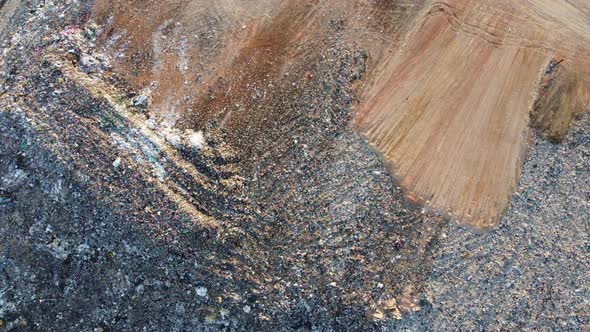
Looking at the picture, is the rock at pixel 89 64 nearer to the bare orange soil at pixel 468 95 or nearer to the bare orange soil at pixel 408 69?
the bare orange soil at pixel 408 69

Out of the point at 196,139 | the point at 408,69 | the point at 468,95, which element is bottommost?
the point at 196,139

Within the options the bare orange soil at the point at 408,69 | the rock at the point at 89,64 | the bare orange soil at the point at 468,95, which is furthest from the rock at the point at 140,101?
the bare orange soil at the point at 468,95

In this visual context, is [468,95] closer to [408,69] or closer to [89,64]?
[408,69]

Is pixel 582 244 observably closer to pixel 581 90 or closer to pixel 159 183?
pixel 581 90

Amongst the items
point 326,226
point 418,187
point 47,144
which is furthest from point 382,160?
point 47,144

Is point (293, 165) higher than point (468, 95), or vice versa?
point (468, 95)

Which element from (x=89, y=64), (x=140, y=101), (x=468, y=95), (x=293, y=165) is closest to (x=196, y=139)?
(x=140, y=101)
